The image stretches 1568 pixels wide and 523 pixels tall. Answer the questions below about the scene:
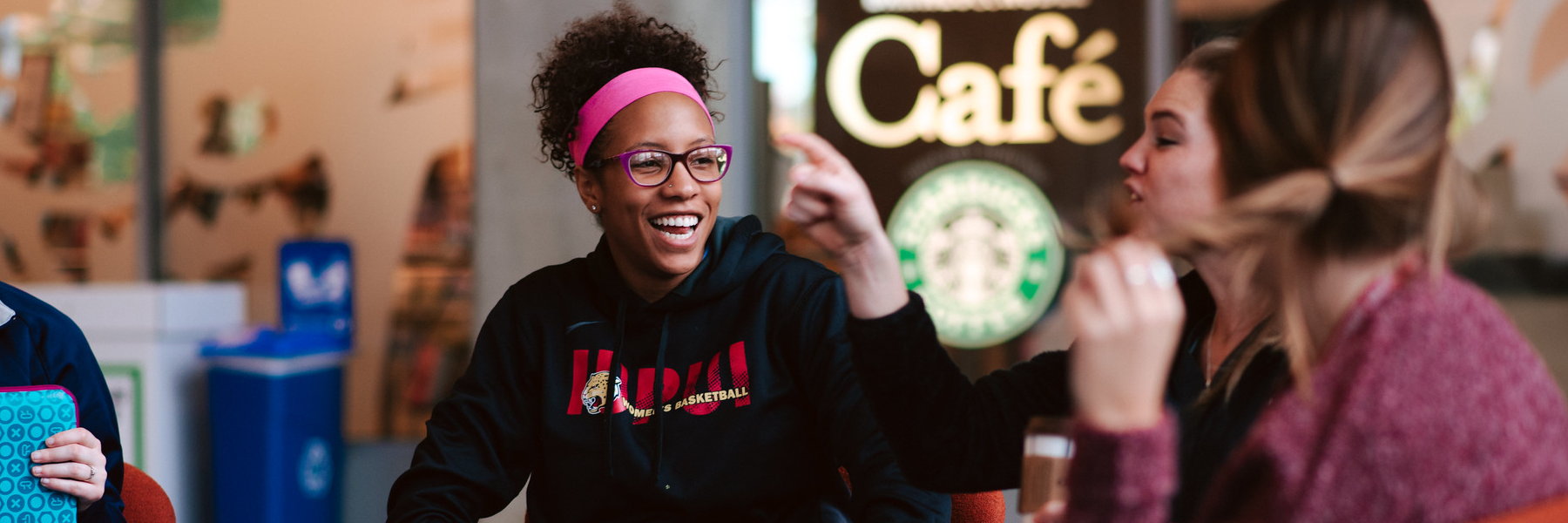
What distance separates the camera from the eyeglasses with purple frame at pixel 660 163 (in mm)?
1660

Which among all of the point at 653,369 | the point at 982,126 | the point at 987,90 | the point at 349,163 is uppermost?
the point at 987,90

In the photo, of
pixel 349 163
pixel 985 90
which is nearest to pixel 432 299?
pixel 349 163

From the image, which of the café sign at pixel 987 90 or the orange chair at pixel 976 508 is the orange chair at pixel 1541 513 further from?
the café sign at pixel 987 90

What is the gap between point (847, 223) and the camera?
110 cm

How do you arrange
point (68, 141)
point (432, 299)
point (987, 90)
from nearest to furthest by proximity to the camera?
point (987, 90) → point (432, 299) → point (68, 141)

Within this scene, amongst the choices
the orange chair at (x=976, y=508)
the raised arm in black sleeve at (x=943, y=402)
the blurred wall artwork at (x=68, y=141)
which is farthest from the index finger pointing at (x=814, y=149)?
the blurred wall artwork at (x=68, y=141)

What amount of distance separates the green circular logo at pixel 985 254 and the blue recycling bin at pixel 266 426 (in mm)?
1971

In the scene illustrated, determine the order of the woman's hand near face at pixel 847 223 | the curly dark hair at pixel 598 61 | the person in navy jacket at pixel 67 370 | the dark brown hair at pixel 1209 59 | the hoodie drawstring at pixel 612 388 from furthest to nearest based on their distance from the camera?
the curly dark hair at pixel 598 61 → the hoodie drawstring at pixel 612 388 → the person in navy jacket at pixel 67 370 → the dark brown hair at pixel 1209 59 → the woman's hand near face at pixel 847 223

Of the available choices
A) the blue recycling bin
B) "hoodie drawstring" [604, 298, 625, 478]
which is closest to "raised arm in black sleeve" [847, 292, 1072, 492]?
"hoodie drawstring" [604, 298, 625, 478]

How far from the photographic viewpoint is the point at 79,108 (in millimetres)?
4277

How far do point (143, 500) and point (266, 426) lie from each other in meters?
1.81

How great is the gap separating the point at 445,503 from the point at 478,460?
9 cm

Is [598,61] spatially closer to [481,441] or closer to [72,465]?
[481,441]

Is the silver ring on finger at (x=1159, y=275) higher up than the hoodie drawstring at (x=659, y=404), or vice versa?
the silver ring on finger at (x=1159, y=275)
